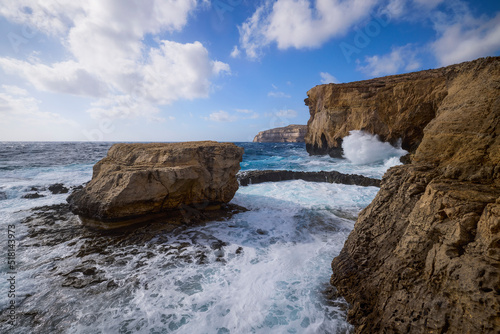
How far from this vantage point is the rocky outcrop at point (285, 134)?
84938 mm

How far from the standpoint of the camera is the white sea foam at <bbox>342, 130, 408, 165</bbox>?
1814 centimetres

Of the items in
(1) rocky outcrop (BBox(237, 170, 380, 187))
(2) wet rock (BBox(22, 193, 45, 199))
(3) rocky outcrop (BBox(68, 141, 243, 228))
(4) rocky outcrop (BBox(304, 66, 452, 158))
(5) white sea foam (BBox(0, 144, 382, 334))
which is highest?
(4) rocky outcrop (BBox(304, 66, 452, 158))

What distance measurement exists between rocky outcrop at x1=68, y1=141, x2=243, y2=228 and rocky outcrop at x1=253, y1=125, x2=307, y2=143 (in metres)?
80.5

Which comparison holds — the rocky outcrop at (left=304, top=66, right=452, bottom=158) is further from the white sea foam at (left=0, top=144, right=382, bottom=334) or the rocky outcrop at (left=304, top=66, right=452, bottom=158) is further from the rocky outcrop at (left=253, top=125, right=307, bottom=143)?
the rocky outcrop at (left=253, top=125, right=307, bottom=143)

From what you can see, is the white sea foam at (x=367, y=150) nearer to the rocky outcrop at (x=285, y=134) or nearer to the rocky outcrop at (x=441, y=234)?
the rocky outcrop at (x=441, y=234)

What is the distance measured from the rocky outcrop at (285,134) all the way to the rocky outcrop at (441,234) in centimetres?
8320

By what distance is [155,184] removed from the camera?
5699 millimetres

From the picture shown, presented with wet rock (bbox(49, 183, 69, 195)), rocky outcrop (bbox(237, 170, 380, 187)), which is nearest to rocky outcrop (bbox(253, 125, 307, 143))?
rocky outcrop (bbox(237, 170, 380, 187))

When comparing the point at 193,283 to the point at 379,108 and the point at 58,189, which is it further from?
the point at 379,108

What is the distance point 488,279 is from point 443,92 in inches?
692

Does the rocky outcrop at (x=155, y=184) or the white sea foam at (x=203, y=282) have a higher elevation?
the rocky outcrop at (x=155, y=184)

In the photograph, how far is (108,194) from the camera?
5.37 metres

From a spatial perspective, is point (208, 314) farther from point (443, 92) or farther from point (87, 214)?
point (443, 92)

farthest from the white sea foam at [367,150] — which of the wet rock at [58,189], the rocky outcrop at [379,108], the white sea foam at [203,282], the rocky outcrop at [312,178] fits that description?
the wet rock at [58,189]
